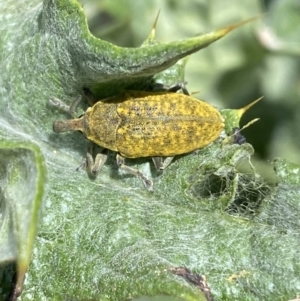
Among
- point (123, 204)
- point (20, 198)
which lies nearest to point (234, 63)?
point (123, 204)

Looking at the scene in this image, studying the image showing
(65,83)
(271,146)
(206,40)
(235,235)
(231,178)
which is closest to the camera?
(206,40)

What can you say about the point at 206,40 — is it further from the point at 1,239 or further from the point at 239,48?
the point at 239,48

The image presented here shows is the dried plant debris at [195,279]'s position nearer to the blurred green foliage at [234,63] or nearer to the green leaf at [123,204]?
the green leaf at [123,204]

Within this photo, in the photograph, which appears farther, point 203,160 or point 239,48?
point 239,48

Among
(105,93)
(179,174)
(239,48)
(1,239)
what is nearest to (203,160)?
(179,174)

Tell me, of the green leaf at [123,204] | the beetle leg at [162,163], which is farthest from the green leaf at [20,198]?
the beetle leg at [162,163]

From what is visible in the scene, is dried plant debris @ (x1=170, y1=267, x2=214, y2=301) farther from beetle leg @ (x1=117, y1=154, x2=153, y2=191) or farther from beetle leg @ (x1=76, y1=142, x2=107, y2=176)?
beetle leg @ (x1=76, y1=142, x2=107, y2=176)

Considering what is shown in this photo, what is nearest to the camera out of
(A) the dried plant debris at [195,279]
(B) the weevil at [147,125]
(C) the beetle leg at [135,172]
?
(A) the dried plant debris at [195,279]
